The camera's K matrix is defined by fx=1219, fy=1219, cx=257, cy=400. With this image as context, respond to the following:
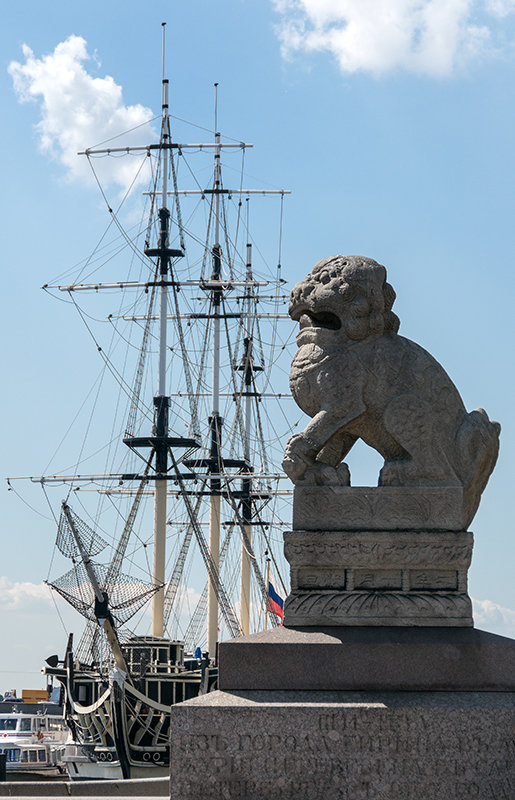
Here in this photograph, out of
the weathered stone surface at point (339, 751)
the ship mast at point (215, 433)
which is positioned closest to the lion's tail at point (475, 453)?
the weathered stone surface at point (339, 751)

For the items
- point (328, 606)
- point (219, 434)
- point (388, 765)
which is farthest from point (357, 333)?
point (219, 434)

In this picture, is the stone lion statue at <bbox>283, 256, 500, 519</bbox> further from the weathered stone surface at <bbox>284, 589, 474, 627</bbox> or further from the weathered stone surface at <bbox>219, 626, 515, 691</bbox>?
the weathered stone surface at <bbox>219, 626, 515, 691</bbox>

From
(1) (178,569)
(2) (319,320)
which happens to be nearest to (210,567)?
(1) (178,569)

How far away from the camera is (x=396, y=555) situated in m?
7.96

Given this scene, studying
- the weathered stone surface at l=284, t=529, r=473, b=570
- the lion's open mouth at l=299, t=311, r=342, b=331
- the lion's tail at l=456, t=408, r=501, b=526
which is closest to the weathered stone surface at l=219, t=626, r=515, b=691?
the weathered stone surface at l=284, t=529, r=473, b=570

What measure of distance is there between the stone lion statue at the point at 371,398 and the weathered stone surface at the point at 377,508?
123 mm

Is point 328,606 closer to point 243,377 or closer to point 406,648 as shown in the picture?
point 406,648

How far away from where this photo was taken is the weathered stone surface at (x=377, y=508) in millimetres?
8078

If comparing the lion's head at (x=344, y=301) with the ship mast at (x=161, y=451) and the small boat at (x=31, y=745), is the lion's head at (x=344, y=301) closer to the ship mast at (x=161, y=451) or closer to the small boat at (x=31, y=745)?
the small boat at (x=31, y=745)

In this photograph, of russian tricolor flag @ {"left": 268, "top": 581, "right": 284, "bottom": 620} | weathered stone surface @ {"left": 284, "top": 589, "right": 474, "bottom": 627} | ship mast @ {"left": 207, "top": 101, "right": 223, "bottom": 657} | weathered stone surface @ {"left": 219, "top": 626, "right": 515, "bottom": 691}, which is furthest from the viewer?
ship mast @ {"left": 207, "top": 101, "right": 223, "bottom": 657}

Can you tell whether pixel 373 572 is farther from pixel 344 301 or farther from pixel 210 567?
pixel 210 567

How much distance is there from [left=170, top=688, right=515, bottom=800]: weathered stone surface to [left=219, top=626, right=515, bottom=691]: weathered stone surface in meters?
0.20

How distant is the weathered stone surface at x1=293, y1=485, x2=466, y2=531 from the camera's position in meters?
8.08

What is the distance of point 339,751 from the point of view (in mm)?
7422
